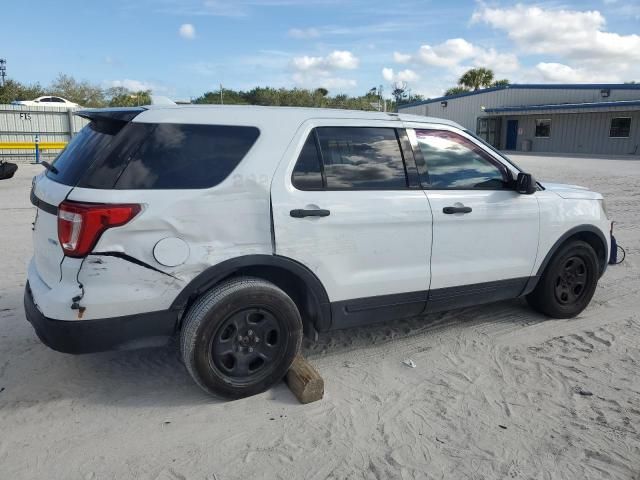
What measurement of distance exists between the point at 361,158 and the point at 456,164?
85cm

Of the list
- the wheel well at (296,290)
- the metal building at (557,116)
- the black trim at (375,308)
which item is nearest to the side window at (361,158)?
the wheel well at (296,290)

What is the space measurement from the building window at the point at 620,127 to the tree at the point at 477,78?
2248cm

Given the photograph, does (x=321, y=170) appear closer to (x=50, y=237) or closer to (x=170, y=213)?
(x=170, y=213)

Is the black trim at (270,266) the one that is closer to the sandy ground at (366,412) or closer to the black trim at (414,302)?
the black trim at (414,302)

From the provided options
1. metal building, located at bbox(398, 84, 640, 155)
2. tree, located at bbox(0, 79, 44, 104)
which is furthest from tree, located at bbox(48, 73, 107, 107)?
metal building, located at bbox(398, 84, 640, 155)

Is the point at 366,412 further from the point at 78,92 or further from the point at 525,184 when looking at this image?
the point at 78,92

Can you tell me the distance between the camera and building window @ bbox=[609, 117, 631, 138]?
93.0ft

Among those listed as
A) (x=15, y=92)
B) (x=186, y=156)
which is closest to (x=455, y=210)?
(x=186, y=156)

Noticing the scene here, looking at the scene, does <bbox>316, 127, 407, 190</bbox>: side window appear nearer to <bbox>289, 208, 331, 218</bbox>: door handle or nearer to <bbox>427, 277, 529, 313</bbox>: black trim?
<bbox>289, 208, 331, 218</bbox>: door handle

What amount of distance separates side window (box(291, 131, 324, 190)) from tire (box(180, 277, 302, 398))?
0.69 meters

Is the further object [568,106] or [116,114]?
[568,106]

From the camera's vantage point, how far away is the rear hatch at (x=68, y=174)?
2.90 metres

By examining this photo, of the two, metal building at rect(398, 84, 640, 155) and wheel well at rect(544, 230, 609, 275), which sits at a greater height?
metal building at rect(398, 84, 640, 155)

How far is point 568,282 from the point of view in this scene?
4707 millimetres
